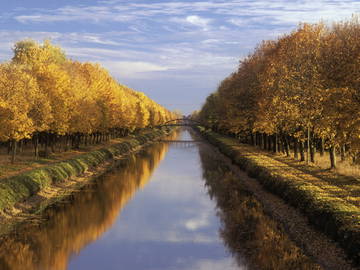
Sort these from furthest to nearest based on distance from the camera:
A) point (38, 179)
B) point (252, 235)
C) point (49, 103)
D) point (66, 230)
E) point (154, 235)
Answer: point (49, 103), point (38, 179), point (154, 235), point (66, 230), point (252, 235)

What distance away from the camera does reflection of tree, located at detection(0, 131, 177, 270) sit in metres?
20.9

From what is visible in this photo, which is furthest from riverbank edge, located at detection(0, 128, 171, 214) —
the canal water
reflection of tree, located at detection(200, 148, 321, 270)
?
reflection of tree, located at detection(200, 148, 321, 270)

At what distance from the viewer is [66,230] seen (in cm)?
2656

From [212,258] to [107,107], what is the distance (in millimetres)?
57914

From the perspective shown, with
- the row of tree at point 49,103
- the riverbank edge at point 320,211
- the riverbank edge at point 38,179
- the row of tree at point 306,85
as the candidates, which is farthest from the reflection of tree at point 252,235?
the row of tree at point 49,103

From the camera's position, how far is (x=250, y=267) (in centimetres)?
1978

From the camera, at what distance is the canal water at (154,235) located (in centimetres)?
2102

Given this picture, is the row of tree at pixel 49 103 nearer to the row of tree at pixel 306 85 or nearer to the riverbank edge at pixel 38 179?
the riverbank edge at pixel 38 179

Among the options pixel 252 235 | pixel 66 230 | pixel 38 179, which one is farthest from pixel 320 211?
pixel 38 179

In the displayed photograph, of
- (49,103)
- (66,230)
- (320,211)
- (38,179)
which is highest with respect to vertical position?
(49,103)

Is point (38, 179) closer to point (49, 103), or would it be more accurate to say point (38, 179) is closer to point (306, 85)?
point (49, 103)

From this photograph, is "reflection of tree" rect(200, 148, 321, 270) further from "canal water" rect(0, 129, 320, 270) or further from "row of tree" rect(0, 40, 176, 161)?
"row of tree" rect(0, 40, 176, 161)

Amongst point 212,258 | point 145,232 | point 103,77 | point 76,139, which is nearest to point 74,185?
point 145,232

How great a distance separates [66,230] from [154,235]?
5.50 metres
